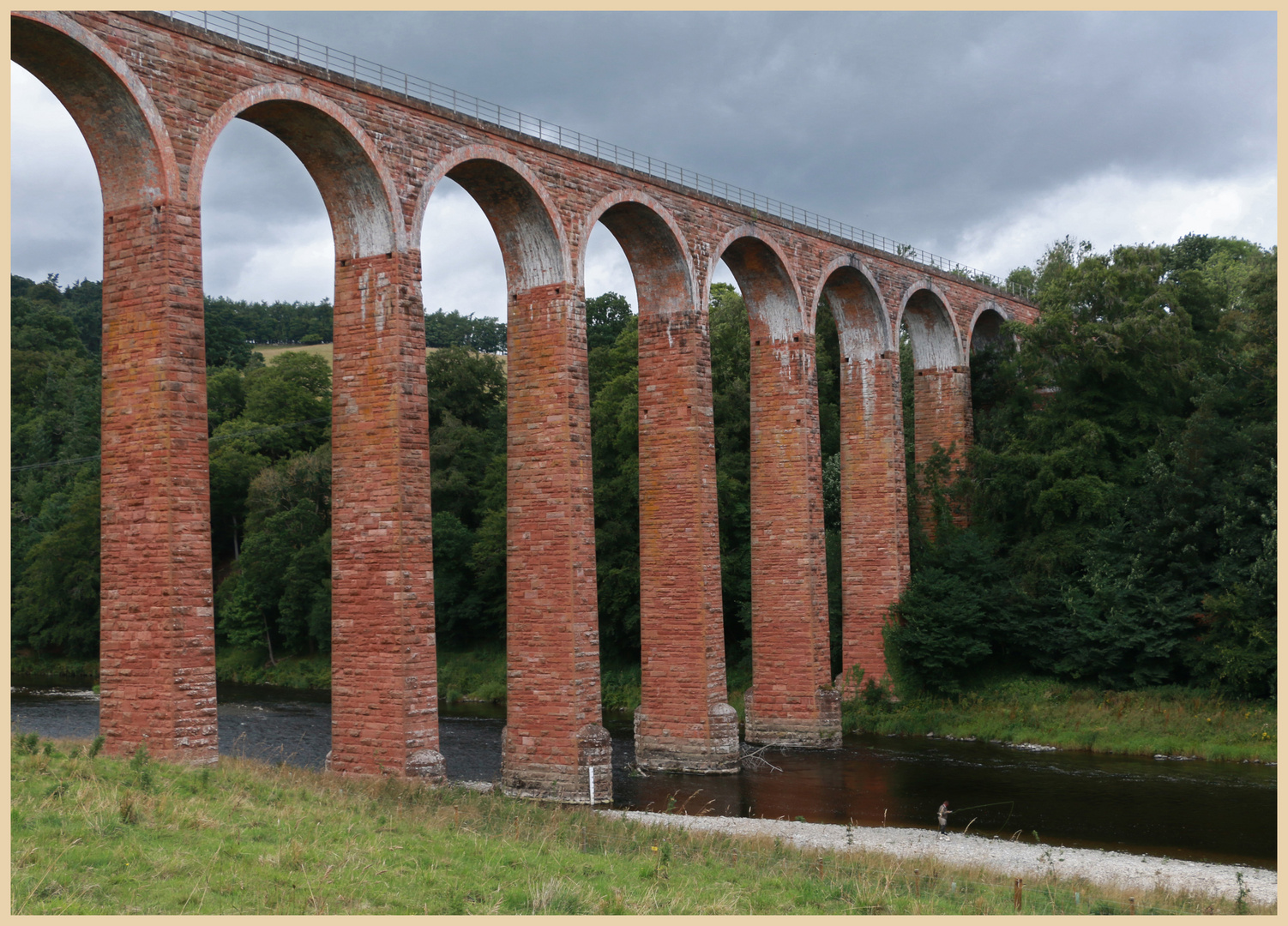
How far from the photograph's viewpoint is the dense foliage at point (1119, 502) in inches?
1073

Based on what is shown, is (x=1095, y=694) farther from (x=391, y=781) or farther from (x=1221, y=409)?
(x=391, y=781)

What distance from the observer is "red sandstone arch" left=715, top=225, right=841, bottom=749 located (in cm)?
2727

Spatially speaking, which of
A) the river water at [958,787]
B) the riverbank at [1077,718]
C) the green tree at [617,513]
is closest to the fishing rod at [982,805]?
the river water at [958,787]

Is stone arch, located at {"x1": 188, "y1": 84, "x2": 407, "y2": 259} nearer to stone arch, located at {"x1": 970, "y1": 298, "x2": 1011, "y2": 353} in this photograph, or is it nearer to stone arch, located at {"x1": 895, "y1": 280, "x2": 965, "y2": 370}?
stone arch, located at {"x1": 895, "y1": 280, "x2": 965, "y2": 370}

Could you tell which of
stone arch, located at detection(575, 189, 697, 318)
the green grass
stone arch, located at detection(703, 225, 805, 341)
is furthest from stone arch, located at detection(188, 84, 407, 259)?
the green grass

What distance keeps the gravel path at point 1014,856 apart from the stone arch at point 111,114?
36.4ft

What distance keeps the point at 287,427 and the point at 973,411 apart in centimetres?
3427

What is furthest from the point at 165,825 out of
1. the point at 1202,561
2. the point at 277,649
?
the point at 277,649

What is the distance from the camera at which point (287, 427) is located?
57.8m

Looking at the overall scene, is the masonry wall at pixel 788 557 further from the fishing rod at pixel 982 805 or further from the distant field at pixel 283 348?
the distant field at pixel 283 348

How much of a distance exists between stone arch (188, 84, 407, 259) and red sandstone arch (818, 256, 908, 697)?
14163 mm

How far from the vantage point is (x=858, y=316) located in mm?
31016

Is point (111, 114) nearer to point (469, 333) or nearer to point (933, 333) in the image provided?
point (933, 333)

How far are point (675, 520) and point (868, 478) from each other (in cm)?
813
